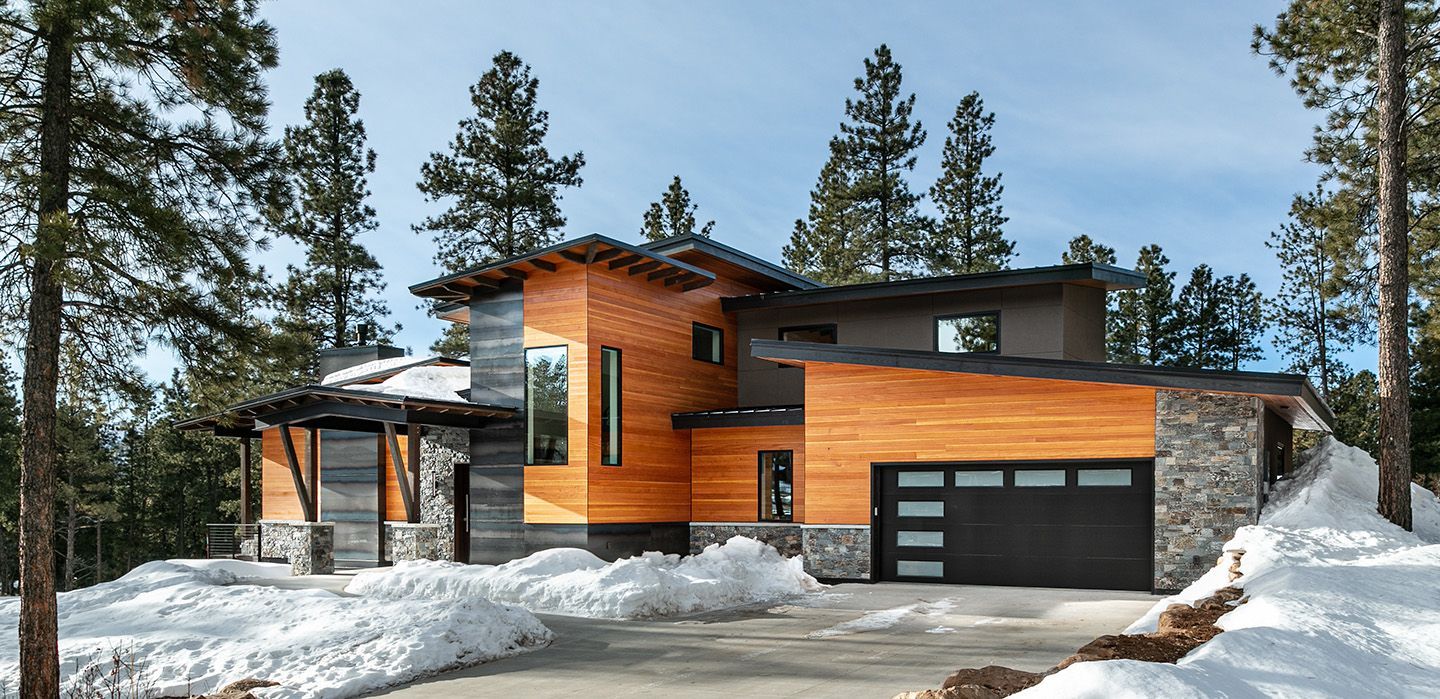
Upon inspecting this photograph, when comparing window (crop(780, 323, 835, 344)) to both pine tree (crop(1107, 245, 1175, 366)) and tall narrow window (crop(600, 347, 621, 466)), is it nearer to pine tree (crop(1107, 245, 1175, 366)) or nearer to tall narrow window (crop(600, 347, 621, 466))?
tall narrow window (crop(600, 347, 621, 466))

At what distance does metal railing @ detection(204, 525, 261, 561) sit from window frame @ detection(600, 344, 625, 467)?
34.0 feet

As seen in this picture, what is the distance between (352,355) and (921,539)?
1635cm

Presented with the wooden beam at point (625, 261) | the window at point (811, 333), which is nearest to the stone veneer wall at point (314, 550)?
the wooden beam at point (625, 261)

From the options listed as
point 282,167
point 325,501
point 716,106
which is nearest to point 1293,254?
point 716,106

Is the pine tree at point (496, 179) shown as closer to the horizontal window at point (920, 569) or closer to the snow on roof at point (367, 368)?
the snow on roof at point (367, 368)

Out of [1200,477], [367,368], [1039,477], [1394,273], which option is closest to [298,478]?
[367,368]

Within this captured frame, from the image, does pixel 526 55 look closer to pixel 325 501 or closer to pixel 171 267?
pixel 325 501

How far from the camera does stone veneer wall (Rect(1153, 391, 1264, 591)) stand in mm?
12633

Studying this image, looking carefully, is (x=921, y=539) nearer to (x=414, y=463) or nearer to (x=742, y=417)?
(x=742, y=417)

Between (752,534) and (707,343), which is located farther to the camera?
(707,343)

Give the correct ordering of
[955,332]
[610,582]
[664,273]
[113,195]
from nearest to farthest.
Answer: [113,195] < [610,582] < [664,273] < [955,332]

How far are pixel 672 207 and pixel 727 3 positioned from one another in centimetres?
2065

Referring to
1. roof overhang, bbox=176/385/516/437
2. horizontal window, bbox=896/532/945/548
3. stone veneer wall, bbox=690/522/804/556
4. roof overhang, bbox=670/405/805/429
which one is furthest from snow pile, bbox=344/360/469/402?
horizontal window, bbox=896/532/945/548

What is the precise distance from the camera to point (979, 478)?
1459 cm
